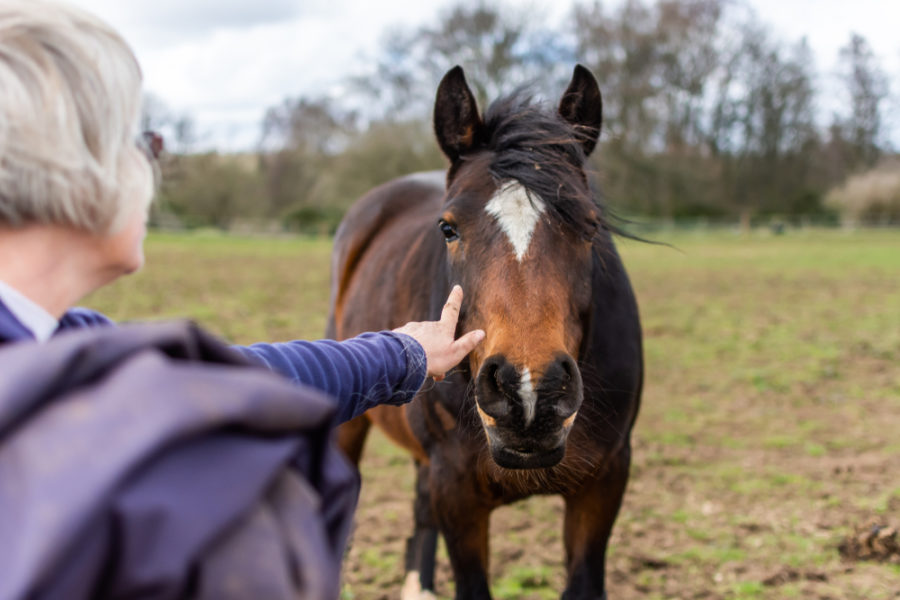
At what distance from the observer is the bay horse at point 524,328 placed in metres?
1.93

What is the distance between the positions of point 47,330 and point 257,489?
46cm

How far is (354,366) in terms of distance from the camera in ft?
4.60

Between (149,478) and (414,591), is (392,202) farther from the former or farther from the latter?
(149,478)

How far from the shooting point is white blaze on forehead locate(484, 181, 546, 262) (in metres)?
2.17

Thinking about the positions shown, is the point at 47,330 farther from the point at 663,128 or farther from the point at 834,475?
the point at 663,128

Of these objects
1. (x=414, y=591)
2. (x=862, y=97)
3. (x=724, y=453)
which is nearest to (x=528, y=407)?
(x=414, y=591)

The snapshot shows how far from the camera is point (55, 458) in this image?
635 millimetres

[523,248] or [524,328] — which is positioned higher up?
[523,248]

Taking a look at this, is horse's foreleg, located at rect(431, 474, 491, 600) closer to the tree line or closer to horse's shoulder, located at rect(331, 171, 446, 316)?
horse's shoulder, located at rect(331, 171, 446, 316)

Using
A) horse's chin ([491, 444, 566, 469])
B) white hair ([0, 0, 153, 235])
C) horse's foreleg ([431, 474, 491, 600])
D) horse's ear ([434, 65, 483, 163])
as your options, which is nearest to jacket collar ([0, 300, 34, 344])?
white hair ([0, 0, 153, 235])

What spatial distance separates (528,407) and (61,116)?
132 cm

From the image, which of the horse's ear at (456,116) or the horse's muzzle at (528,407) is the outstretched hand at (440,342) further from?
the horse's ear at (456,116)

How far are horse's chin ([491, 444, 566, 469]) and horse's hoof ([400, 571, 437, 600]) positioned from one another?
191cm

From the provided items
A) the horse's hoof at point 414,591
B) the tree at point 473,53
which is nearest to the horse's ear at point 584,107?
the horse's hoof at point 414,591
